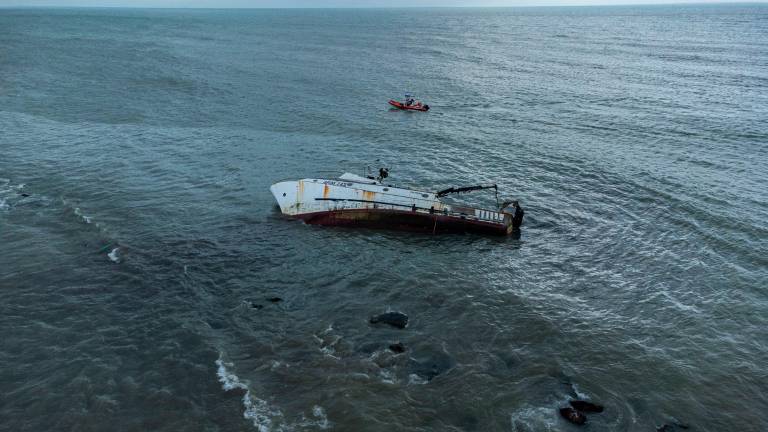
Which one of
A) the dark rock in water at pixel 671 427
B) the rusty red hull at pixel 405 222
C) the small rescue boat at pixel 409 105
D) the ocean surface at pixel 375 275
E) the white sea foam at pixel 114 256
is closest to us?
the dark rock in water at pixel 671 427

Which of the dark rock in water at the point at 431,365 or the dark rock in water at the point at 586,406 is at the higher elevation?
the dark rock in water at the point at 586,406

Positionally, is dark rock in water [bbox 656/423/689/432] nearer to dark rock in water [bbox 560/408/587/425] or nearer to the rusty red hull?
dark rock in water [bbox 560/408/587/425]

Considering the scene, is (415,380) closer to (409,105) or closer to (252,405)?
(252,405)

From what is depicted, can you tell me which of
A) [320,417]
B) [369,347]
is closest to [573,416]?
[369,347]

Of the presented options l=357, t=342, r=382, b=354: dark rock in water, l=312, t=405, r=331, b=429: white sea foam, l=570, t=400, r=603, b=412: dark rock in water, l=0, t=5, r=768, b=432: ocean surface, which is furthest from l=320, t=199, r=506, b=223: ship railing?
l=312, t=405, r=331, b=429: white sea foam

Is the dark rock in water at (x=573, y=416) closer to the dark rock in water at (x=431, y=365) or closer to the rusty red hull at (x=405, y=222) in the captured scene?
the dark rock in water at (x=431, y=365)

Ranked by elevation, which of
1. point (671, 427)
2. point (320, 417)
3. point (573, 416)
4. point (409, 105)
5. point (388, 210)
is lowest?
point (320, 417)

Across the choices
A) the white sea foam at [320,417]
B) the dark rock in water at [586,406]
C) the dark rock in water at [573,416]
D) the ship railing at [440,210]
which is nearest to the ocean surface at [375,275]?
the white sea foam at [320,417]

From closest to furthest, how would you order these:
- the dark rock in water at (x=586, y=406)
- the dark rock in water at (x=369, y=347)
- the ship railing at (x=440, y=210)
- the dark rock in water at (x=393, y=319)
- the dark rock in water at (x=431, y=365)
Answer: the dark rock in water at (x=586, y=406)
the dark rock in water at (x=431, y=365)
the dark rock in water at (x=369, y=347)
the dark rock in water at (x=393, y=319)
the ship railing at (x=440, y=210)
